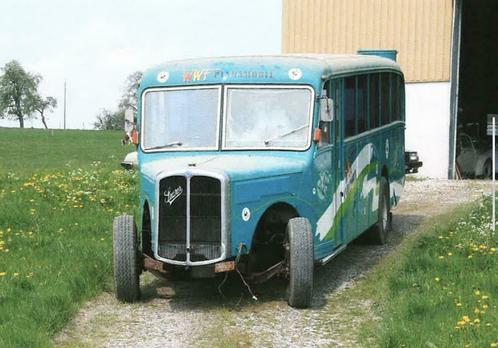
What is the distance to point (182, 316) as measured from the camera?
906cm

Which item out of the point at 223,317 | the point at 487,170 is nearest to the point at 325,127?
the point at 223,317

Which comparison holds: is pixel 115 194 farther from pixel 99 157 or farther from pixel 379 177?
pixel 99 157

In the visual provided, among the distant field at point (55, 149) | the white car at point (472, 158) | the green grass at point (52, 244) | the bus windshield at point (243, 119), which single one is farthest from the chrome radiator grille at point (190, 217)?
the distant field at point (55, 149)

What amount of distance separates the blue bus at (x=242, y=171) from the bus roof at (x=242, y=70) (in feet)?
0.04

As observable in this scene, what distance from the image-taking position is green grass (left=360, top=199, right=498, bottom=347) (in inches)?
295

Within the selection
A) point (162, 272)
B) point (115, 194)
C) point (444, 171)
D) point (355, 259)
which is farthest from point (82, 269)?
point (444, 171)

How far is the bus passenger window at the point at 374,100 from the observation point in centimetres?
1245

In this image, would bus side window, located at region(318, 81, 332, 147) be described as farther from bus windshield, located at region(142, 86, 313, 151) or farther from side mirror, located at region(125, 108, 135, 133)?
side mirror, located at region(125, 108, 135, 133)

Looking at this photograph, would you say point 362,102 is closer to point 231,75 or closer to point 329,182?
point 329,182

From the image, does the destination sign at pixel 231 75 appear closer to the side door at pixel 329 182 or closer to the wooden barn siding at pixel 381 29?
Answer: the side door at pixel 329 182

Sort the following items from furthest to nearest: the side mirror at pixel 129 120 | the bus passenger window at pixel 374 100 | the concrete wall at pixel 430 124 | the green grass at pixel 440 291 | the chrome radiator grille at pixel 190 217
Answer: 1. the concrete wall at pixel 430 124
2. the bus passenger window at pixel 374 100
3. the side mirror at pixel 129 120
4. the chrome radiator grille at pixel 190 217
5. the green grass at pixel 440 291

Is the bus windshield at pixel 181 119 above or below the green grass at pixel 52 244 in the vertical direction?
above

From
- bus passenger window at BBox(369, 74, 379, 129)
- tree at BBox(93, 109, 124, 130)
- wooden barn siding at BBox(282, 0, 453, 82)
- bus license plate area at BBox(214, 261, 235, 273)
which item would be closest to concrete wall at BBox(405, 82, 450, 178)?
wooden barn siding at BBox(282, 0, 453, 82)

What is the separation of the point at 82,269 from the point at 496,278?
4.54m
